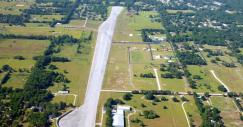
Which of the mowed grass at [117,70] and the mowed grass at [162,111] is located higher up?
the mowed grass at [117,70]

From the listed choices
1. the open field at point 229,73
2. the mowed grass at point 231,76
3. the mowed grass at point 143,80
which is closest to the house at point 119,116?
the mowed grass at point 143,80

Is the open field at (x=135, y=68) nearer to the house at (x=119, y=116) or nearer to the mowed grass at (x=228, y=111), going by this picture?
the mowed grass at (x=228, y=111)

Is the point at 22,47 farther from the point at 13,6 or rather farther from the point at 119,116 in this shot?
the point at 119,116

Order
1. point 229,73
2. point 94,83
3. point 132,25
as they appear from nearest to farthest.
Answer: point 94,83, point 229,73, point 132,25

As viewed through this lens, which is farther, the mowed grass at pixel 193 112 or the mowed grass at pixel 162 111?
the mowed grass at pixel 193 112

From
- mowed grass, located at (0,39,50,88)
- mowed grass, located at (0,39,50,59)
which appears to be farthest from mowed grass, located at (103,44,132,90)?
mowed grass, located at (0,39,50,59)

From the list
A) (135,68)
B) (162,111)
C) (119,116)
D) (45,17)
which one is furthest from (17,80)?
(45,17)
